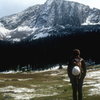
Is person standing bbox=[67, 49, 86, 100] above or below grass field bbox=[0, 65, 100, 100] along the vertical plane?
above

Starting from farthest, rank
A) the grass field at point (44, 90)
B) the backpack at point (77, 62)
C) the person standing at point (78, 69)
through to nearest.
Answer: the grass field at point (44, 90), the backpack at point (77, 62), the person standing at point (78, 69)

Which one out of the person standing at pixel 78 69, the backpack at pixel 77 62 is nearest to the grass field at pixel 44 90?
the person standing at pixel 78 69

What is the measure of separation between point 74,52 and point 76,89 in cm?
195

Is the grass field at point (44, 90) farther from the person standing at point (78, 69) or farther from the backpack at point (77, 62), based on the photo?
the backpack at point (77, 62)

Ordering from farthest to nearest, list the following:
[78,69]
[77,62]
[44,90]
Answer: [44,90] < [77,62] < [78,69]

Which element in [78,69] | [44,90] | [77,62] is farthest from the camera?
[44,90]

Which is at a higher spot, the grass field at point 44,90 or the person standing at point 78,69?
the person standing at point 78,69

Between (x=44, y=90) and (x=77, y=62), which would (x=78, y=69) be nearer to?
(x=77, y=62)

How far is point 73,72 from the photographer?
19.4 metres

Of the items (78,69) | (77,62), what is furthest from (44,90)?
(78,69)

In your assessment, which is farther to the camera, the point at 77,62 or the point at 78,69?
the point at 77,62

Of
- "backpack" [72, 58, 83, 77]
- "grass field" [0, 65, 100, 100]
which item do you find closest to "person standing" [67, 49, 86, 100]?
"backpack" [72, 58, 83, 77]

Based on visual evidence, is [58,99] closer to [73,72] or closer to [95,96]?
[95,96]

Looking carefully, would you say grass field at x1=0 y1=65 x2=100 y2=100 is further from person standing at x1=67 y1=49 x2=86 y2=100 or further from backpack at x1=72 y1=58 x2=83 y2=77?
backpack at x1=72 y1=58 x2=83 y2=77
